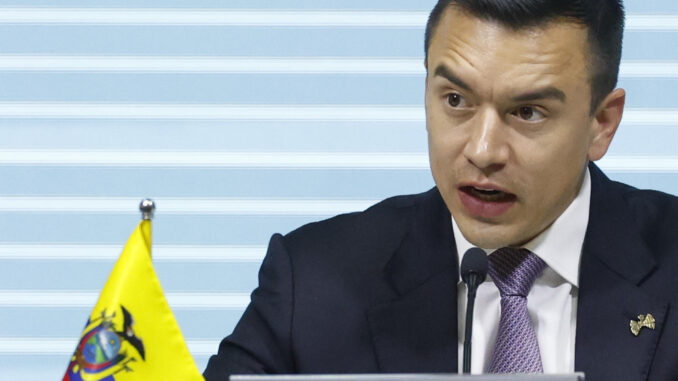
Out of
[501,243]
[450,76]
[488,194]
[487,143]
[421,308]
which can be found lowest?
[421,308]

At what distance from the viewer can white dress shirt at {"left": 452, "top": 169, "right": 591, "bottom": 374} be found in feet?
8.87

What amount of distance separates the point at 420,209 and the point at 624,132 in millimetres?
745

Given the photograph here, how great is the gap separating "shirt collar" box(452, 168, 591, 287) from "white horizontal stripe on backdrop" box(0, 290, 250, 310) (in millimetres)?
787

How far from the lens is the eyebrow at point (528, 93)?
2.50m

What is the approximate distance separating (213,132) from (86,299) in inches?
20.4

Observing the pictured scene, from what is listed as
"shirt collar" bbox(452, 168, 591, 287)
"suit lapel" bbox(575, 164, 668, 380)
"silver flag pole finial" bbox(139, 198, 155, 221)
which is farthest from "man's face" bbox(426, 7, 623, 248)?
"silver flag pole finial" bbox(139, 198, 155, 221)

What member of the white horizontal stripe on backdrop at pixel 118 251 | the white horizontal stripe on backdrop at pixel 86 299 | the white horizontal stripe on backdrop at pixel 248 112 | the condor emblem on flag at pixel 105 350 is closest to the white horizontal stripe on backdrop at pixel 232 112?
the white horizontal stripe on backdrop at pixel 248 112

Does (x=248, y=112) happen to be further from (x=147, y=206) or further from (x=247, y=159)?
(x=147, y=206)

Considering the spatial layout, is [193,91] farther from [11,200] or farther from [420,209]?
[420,209]

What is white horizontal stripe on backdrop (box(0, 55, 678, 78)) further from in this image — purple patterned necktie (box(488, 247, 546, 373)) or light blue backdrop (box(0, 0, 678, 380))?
purple patterned necktie (box(488, 247, 546, 373))

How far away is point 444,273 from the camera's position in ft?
9.16

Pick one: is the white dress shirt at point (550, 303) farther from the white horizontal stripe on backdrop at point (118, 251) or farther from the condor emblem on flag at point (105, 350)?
the white horizontal stripe on backdrop at point (118, 251)

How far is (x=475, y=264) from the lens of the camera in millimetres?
2354

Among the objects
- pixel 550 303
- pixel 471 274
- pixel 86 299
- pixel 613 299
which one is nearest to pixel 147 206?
pixel 471 274
